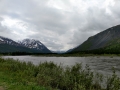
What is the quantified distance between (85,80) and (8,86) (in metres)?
7.98

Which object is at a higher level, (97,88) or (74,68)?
(74,68)

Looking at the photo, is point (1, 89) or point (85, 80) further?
point (85, 80)

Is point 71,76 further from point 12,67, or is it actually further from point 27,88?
point 12,67

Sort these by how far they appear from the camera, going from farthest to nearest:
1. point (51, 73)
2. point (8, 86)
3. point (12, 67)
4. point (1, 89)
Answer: point (12, 67) < point (51, 73) < point (8, 86) < point (1, 89)

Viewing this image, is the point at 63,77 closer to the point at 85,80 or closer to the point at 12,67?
the point at 85,80

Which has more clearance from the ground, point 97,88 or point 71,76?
point 71,76

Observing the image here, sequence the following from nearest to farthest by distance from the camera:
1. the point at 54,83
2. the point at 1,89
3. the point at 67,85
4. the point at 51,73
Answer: the point at 1,89 → the point at 67,85 → the point at 54,83 → the point at 51,73

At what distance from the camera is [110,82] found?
1772cm

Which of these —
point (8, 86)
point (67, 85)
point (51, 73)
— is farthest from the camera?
point (51, 73)

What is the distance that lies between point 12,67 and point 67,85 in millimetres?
12349

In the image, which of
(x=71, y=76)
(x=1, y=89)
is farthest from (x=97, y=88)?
(x=1, y=89)

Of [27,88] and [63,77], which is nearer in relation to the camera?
[27,88]

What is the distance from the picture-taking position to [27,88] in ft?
46.8

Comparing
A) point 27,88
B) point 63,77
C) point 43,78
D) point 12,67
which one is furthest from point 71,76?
point 12,67
